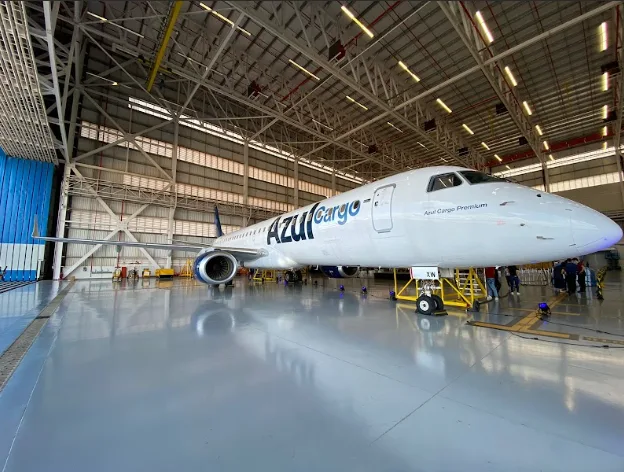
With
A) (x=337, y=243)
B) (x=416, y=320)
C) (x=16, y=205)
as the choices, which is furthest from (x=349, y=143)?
(x=16, y=205)

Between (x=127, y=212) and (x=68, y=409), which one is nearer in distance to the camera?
(x=68, y=409)

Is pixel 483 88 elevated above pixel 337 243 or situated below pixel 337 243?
above

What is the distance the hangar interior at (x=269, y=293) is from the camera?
1745 millimetres

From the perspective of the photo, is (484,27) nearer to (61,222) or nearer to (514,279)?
(514,279)

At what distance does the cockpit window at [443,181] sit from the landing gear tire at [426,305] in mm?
2313

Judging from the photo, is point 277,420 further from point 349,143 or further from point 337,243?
point 349,143

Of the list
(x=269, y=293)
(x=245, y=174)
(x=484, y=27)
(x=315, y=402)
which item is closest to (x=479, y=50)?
(x=484, y=27)

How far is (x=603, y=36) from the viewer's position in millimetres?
12430

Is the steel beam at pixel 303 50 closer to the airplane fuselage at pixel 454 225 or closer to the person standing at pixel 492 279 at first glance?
the airplane fuselage at pixel 454 225

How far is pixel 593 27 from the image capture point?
1200 cm

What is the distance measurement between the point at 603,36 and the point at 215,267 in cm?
2035

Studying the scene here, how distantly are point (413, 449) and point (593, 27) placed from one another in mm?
19198

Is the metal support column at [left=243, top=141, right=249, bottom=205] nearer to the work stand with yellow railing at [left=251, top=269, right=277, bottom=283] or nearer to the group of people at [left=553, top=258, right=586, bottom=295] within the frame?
the work stand with yellow railing at [left=251, top=269, right=277, bottom=283]

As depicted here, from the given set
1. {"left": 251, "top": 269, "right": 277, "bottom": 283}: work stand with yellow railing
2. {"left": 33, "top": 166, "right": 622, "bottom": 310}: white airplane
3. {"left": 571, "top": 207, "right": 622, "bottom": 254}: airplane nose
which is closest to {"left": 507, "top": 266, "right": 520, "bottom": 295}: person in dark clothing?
{"left": 33, "top": 166, "right": 622, "bottom": 310}: white airplane
